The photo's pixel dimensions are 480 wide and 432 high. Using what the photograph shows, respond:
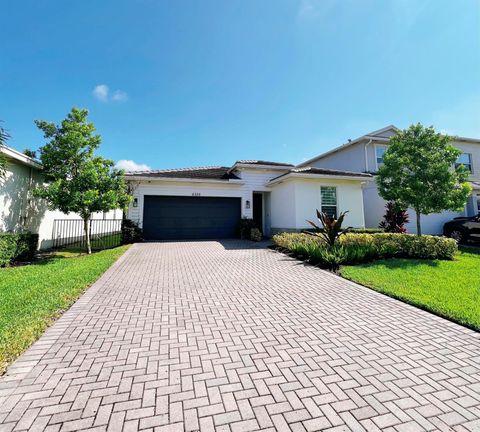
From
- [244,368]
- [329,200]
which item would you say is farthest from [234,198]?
[244,368]

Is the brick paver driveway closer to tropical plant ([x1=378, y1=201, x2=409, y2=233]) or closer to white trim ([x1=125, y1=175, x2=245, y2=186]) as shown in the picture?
white trim ([x1=125, y1=175, x2=245, y2=186])

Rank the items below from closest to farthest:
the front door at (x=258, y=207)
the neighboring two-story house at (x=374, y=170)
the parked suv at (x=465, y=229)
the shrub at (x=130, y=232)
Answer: the parked suv at (x=465, y=229), the shrub at (x=130, y=232), the neighboring two-story house at (x=374, y=170), the front door at (x=258, y=207)

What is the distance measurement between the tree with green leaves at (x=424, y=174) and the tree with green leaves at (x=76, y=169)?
12.4m

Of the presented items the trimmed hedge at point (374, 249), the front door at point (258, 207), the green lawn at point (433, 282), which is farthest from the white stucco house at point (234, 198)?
the green lawn at point (433, 282)

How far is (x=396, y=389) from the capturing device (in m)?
2.43

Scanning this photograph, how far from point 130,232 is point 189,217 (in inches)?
141

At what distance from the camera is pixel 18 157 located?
867 cm

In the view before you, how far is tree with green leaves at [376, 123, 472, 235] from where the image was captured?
32.0ft

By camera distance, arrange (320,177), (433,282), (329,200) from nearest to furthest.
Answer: (433,282), (320,177), (329,200)

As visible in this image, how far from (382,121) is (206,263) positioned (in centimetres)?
1773

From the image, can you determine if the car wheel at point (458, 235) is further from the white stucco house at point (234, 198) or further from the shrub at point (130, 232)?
the shrub at point (130, 232)

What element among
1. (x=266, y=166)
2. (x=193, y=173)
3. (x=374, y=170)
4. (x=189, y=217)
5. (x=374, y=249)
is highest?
(x=266, y=166)

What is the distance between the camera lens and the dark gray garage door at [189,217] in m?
15.0

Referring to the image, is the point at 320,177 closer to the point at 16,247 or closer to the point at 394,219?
the point at 394,219
